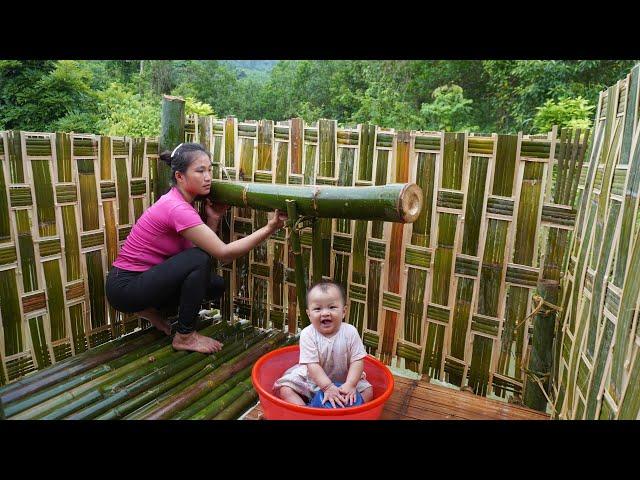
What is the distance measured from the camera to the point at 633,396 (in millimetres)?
1526

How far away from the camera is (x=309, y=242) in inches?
146

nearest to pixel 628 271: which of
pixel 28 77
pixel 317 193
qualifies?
pixel 317 193

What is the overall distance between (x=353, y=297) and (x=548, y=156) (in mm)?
1617

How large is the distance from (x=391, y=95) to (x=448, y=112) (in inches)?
108

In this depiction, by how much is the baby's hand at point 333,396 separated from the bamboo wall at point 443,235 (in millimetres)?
1010

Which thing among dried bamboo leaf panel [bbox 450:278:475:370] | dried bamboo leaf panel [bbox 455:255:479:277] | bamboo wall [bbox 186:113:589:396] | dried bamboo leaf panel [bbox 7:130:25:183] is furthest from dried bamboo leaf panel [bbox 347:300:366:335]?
dried bamboo leaf panel [bbox 7:130:25:183]

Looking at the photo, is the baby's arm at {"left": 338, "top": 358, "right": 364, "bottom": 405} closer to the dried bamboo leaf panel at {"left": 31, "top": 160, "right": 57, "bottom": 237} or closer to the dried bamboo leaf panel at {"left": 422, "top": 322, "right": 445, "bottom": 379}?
the dried bamboo leaf panel at {"left": 422, "top": 322, "right": 445, "bottom": 379}

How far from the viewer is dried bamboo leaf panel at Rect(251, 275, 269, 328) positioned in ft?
13.2

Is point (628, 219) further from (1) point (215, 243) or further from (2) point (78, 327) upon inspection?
(2) point (78, 327)

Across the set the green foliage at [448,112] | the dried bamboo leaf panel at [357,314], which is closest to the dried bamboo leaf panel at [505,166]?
the dried bamboo leaf panel at [357,314]

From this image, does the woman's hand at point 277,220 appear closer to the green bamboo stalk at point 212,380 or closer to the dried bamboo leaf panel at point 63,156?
the green bamboo stalk at point 212,380

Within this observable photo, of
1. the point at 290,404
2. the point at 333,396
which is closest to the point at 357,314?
the point at 333,396

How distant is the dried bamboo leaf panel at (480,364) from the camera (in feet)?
10.0

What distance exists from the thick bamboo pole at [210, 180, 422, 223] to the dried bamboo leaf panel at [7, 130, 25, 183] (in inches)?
51.5
